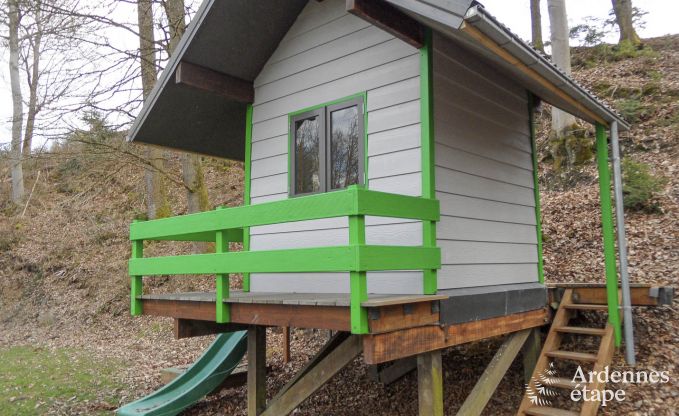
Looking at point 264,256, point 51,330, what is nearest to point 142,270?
point 264,256

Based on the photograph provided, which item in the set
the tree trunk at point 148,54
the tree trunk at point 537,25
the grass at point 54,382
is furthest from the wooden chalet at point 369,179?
the tree trunk at point 537,25

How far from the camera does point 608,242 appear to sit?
20.0ft

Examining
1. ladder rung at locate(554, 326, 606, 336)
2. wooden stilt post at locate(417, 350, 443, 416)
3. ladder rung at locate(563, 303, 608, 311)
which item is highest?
ladder rung at locate(563, 303, 608, 311)

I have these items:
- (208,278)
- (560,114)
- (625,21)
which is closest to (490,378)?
(560,114)

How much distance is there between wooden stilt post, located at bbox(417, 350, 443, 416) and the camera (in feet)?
13.4

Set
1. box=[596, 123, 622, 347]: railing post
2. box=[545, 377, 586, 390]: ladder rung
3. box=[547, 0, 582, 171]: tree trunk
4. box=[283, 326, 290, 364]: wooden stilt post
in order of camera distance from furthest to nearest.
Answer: box=[547, 0, 582, 171]: tree trunk → box=[283, 326, 290, 364]: wooden stilt post → box=[596, 123, 622, 347]: railing post → box=[545, 377, 586, 390]: ladder rung

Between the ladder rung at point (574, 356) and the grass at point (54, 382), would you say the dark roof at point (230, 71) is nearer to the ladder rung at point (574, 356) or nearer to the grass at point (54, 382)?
the ladder rung at point (574, 356)

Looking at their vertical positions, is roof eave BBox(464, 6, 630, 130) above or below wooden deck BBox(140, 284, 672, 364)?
above

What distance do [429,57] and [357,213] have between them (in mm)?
1960

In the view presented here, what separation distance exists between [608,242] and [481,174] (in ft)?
6.47

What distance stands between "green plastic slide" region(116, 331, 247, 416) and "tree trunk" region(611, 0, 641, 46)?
14.7m

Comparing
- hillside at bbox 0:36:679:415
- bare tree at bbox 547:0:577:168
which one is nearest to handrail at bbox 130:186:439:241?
hillside at bbox 0:36:679:415

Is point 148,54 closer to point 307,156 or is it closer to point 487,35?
point 307,156

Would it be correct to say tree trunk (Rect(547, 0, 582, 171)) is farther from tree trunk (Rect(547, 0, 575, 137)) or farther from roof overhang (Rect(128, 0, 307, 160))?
roof overhang (Rect(128, 0, 307, 160))
